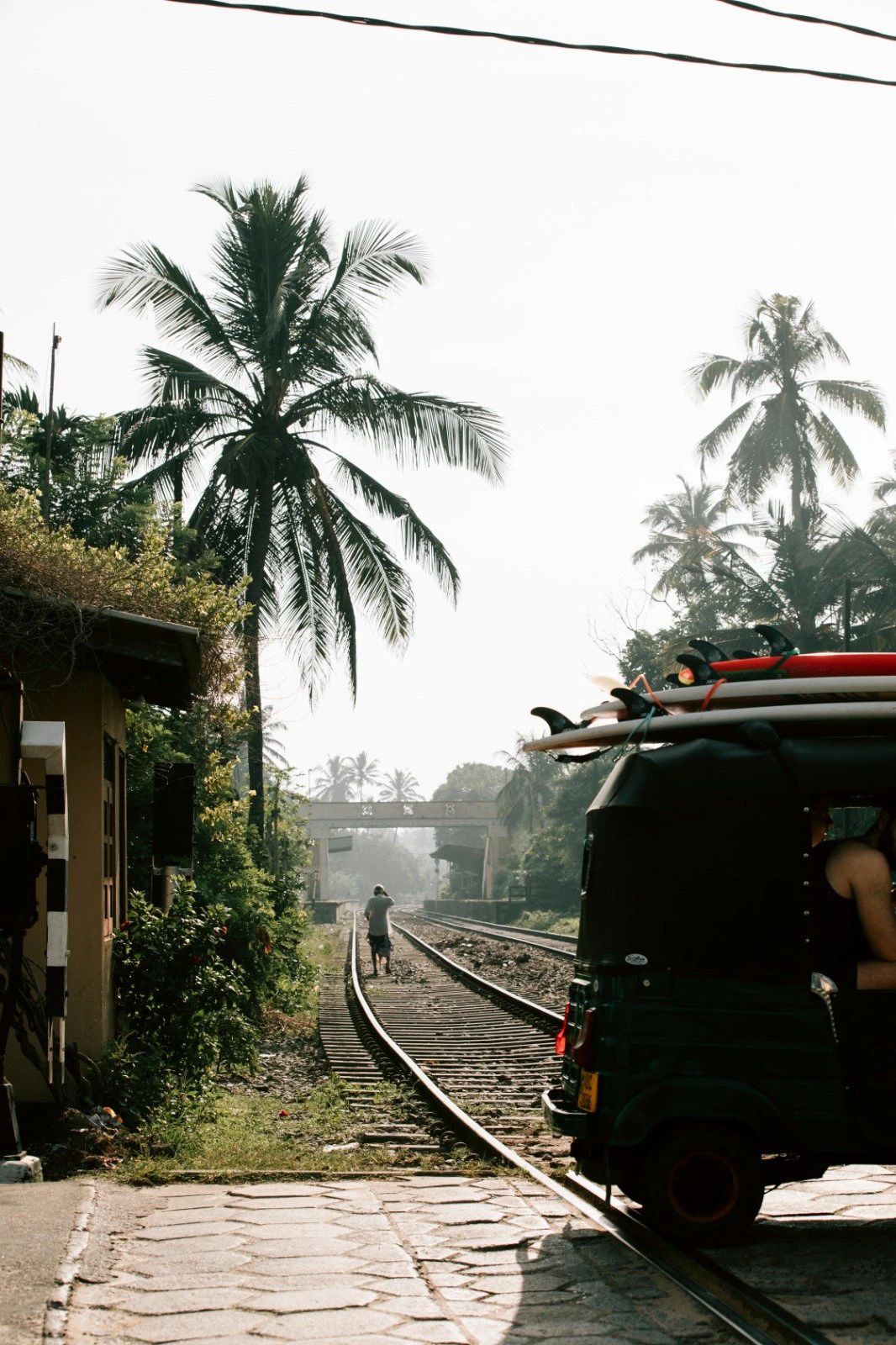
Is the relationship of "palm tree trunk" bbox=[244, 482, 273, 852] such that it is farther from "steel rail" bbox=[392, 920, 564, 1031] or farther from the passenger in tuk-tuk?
the passenger in tuk-tuk

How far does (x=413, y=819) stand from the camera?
283ft

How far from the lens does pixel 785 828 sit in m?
6.37

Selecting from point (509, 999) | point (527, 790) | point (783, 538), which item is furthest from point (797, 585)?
point (527, 790)

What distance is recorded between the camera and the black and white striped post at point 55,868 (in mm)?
7945

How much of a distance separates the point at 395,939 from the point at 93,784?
122 feet

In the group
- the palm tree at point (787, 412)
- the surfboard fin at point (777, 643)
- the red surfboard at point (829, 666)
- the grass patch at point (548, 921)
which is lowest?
the grass patch at point (548, 921)

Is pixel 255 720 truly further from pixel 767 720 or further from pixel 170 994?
pixel 767 720

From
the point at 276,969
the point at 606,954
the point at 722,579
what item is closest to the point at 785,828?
the point at 606,954

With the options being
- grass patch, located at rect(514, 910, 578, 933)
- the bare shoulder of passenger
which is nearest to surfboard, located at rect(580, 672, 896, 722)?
the bare shoulder of passenger

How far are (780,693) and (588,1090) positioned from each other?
6.50ft

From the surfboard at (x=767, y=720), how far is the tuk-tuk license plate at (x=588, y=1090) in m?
1.53

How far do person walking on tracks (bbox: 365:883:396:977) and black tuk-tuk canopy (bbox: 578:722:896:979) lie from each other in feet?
60.7

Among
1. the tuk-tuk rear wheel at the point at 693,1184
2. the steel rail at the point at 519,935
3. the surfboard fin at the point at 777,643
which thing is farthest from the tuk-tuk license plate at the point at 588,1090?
the steel rail at the point at 519,935

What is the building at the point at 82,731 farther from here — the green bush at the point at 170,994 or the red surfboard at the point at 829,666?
the red surfboard at the point at 829,666
